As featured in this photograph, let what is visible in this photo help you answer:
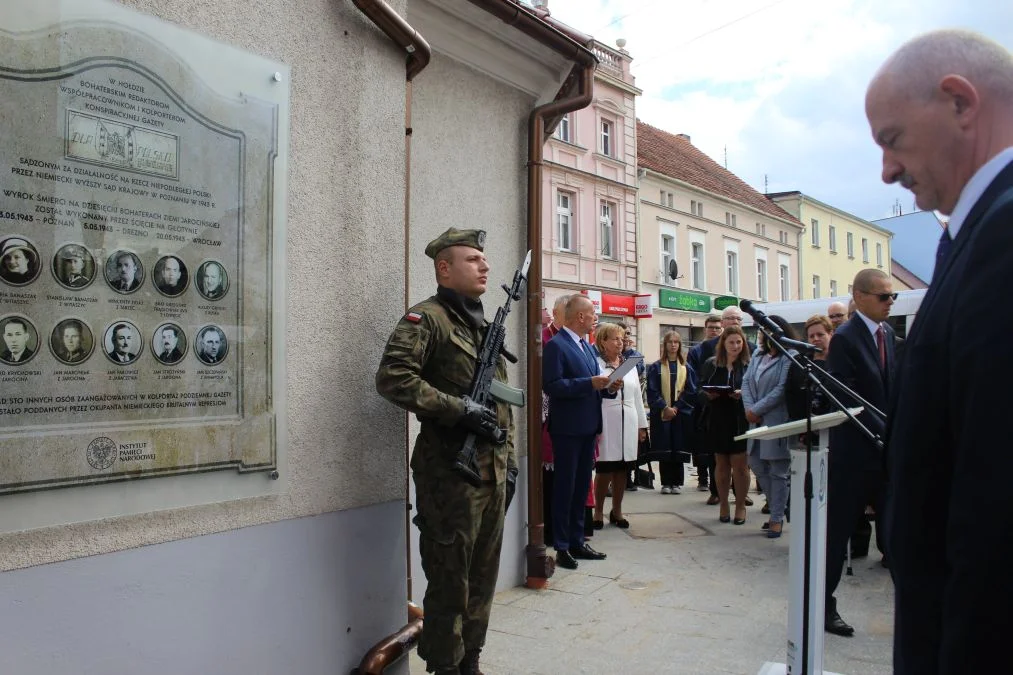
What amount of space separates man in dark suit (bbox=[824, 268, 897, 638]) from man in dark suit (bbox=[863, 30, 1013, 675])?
2835 mm

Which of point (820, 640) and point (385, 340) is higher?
point (385, 340)

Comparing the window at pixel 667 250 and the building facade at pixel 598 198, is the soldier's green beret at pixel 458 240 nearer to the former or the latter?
the building facade at pixel 598 198

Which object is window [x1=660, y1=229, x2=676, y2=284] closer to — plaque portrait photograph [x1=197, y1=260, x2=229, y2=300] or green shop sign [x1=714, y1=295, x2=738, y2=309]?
green shop sign [x1=714, y1=295, x2=738, y2=309]

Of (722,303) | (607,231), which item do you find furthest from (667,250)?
(722,303)

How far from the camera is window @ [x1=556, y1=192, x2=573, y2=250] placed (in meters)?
24.4

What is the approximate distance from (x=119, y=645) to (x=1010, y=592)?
2429 mm

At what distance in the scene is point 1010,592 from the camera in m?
1.12

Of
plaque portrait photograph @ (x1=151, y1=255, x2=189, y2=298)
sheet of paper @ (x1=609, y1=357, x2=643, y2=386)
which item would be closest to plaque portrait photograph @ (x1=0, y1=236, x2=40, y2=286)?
plaque portrait photograph @ (x1=151, y1=255, x2=189, y2=298)

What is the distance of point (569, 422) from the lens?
5.62 metres

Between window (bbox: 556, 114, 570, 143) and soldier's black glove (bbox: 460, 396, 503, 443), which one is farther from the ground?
window (bbox: 556, 114, 570, 143)

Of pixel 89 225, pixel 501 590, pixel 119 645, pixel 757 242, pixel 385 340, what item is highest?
pixel 757 242

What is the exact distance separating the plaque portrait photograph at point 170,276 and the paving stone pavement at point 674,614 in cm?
235

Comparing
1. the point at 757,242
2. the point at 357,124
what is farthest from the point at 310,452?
the point at 757,242

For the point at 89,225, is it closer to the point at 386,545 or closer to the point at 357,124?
the point at 357,124
